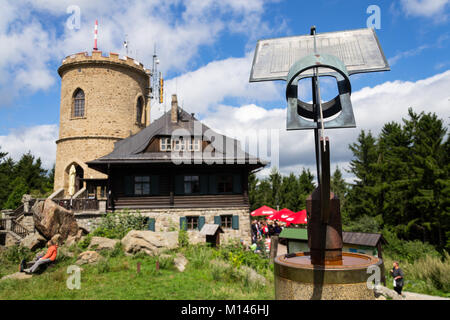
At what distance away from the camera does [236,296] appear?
802 cm

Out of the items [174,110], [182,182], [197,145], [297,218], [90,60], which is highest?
[90,60]

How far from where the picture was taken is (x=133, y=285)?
8867mm

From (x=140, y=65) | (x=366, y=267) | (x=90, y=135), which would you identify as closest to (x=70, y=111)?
(x=90, y=135)

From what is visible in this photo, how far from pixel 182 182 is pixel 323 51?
15.8 m

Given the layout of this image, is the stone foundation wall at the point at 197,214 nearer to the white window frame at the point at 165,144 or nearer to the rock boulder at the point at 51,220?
the white window frame at the point at 165,144

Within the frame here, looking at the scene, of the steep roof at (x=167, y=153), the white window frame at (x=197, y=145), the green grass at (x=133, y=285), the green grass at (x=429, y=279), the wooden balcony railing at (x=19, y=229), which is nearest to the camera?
the green grass at (x=133, y=285)

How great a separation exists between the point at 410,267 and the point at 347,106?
1346cm

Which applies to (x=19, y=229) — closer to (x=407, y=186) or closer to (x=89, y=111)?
(x=89, y=111)

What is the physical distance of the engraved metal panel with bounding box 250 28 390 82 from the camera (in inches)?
183

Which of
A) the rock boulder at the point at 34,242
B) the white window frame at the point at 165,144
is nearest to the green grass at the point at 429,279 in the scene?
the white window frame at the point at 165,144

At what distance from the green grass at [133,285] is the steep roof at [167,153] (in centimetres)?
852

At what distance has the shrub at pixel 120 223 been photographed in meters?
16.9

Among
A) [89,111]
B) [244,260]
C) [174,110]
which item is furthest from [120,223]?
[89,111]
